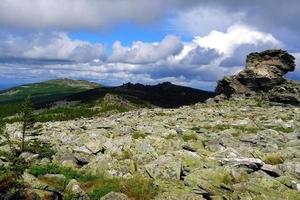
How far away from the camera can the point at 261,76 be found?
107625 mm

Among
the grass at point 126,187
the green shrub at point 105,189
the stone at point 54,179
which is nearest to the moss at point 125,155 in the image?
the grass at point 126,187

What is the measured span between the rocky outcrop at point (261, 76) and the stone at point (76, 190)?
268 ft

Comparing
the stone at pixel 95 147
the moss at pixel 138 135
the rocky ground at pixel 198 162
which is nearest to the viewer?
the rocky ground at pixel 198 162

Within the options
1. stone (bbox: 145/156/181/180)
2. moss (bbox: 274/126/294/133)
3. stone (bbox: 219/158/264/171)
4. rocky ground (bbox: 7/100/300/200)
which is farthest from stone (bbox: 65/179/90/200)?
moss (bbox: 274/126/294/133)

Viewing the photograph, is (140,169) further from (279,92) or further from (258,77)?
(258,77)

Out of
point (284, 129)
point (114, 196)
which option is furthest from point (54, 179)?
point (284, 129)

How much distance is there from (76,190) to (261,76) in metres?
89.2

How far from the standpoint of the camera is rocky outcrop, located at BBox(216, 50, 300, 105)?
4210 inches

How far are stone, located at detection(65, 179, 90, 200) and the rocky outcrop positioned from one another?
81.8m

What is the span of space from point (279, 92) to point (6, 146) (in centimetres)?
7035

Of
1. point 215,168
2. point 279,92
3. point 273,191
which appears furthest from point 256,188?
point 279,92

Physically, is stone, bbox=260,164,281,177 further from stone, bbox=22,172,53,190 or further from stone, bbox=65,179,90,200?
stone, bbox=22,172,53,190

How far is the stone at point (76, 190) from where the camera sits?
78.3 ft

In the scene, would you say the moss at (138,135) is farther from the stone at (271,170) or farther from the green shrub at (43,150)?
the stone at (271,170)
